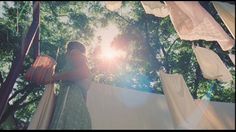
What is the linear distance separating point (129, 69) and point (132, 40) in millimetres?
1451

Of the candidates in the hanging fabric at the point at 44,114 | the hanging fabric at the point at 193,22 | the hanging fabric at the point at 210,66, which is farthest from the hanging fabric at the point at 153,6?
the hanging fabric at the point at 210,66

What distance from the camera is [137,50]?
11695 mm

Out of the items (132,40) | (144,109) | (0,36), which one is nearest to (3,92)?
(144,109)

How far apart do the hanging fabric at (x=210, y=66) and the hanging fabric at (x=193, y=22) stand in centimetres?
79

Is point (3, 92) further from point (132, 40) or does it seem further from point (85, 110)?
point (132, 40)

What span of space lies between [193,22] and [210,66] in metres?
1.13

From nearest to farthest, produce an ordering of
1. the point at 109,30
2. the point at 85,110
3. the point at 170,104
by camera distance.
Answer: the point at 85,110 → the point at 170,104 → the point at 109,30

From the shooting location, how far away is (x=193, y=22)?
3.18 m

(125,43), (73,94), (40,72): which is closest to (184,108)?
(73,94)

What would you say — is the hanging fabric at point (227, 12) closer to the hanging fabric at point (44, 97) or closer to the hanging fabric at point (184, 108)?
the hanging fabric at point (184, 108)

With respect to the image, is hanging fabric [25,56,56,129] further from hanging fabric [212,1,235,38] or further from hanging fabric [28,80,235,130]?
hanging fabric [212,1,235,38]

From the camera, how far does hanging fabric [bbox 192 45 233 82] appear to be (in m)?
4.13

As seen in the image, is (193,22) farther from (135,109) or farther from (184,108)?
(135,109)

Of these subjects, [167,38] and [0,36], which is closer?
[0,36]
